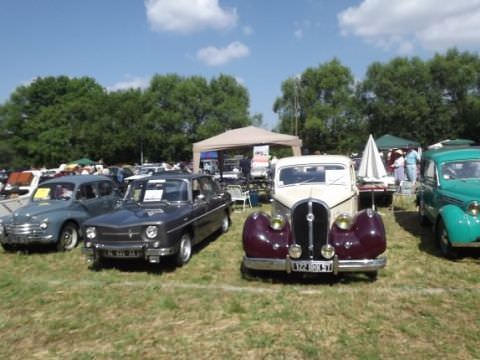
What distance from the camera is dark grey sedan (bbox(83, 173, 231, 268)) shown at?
629 centimetres

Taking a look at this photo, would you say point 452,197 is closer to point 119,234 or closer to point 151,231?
point 151,231

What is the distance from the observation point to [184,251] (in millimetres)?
7008

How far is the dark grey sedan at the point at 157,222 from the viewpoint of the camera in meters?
6.29

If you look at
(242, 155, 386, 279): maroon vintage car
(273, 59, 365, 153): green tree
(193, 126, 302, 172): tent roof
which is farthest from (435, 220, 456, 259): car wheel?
(273, 59, 365, 153): green tree

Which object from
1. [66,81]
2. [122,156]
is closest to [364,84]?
[122,156]

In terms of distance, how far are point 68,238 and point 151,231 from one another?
131 inches

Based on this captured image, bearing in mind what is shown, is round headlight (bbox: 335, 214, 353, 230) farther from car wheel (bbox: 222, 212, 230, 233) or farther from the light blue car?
the light blue car

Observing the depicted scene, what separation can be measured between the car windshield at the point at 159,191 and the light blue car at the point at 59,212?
1.72m

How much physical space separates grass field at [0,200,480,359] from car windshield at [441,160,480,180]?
1680mm

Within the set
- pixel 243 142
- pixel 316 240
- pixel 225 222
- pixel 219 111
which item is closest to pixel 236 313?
pixel 316 240

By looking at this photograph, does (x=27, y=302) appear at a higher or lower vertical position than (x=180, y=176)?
lower

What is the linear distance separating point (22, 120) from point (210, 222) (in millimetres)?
52224

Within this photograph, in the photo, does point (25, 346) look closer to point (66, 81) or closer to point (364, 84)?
point (364, 84)

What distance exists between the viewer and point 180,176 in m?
8.03
